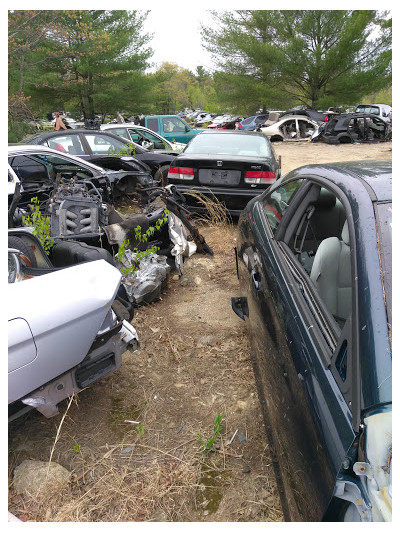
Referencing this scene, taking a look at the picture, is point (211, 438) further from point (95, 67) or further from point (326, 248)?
point (95, 67)

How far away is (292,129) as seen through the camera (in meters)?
20.1

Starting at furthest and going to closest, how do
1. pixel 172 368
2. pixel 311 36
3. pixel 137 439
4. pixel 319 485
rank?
pixel 311 36
pixel 172 368
pixel 137 439
pixel 319 485

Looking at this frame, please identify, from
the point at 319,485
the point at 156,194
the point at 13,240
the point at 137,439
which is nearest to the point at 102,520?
the point at 137,439

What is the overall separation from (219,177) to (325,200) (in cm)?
315

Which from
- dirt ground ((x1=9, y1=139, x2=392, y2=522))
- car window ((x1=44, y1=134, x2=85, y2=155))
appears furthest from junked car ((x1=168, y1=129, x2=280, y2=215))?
car window ((x1=44, y1=134, x2=85, y2=155))

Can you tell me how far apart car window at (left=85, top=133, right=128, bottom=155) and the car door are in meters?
5.52

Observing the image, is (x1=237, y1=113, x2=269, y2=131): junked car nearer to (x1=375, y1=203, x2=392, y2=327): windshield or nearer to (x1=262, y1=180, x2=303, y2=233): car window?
(x1=262, y1=180, x2=303, y2=233): car window

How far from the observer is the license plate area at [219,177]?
550cm

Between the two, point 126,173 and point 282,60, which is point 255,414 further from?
point 282,60

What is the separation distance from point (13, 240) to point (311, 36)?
29.1 m

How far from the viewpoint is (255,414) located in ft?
8.59

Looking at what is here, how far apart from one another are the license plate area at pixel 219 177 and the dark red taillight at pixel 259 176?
0.15 meters

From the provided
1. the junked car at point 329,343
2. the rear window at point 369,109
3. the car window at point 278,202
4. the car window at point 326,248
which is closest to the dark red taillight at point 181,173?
the car window at point 278,202

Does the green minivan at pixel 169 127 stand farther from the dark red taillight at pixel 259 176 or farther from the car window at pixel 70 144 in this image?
the dark red taillight at pixel 259 176
